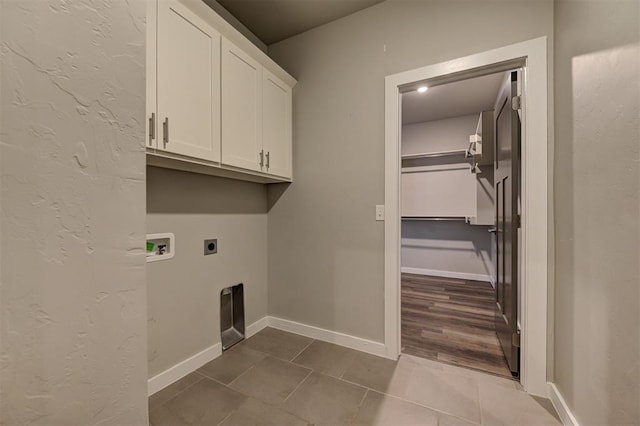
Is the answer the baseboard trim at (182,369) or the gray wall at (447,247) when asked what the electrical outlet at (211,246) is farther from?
the gray wall at (447,247)

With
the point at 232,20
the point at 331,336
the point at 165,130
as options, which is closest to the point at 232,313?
the point at 331,336

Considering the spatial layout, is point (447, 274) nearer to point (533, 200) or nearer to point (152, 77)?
point (533, 200)

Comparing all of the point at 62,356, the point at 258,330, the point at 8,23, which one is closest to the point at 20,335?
the point at 62,356

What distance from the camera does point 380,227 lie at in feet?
6.63

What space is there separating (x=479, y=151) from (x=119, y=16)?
3443 mm

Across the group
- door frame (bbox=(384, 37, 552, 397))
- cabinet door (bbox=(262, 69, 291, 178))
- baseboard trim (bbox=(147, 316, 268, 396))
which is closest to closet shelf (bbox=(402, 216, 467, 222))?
door frame (bbox=(384, 37, 552, 397))

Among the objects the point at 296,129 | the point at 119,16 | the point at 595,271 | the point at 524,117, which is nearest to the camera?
the point at 119,16

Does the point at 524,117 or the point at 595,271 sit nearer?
the point at 595,271

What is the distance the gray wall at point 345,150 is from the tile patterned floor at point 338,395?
0.35 m

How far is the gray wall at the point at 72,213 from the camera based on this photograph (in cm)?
39

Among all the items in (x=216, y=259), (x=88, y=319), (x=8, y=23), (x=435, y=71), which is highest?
(x=435, y=71)

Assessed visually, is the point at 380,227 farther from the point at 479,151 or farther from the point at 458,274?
the point at 458,274

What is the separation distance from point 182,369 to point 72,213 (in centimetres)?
173

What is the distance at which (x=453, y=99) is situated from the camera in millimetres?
3596
